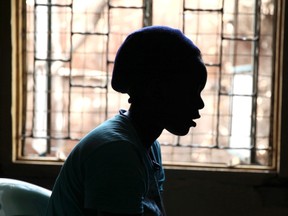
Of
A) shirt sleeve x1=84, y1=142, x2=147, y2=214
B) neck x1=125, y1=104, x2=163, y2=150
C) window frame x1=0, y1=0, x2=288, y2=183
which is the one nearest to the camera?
shirt sleeve x1=84, y1=142, x2=147, y2=214

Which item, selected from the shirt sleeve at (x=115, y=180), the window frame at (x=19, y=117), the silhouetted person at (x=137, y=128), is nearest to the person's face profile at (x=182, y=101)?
the silhouetted person at (x=137, y=128)

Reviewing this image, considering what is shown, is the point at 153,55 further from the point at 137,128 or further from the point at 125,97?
the point at 125,97

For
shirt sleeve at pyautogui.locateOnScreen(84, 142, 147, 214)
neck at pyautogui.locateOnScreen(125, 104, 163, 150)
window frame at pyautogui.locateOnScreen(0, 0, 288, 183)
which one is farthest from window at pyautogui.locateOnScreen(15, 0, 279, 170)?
shirt sleeve at pyautogui.locateOnScreen(84, 142, 147, 214)

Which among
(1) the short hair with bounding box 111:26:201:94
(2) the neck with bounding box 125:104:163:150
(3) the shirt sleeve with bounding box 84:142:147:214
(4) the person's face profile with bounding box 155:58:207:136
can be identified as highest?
(1) the short hair with bounding box 111:26:201:94

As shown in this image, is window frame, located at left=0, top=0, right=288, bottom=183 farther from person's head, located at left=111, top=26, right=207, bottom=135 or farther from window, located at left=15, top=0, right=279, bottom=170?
person's head, located at left=111, top=26, right=207, bottom=135

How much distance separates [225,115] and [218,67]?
20cm

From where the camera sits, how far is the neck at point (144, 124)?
949 millimetres

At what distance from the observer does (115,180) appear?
2.75ft

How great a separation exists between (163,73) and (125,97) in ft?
3.54

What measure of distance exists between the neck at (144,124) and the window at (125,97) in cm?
94

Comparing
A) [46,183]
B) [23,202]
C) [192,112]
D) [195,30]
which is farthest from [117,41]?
[192,112]

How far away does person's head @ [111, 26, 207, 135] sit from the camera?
89 cm

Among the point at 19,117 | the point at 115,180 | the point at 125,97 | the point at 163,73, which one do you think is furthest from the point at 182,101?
the point at 19,117

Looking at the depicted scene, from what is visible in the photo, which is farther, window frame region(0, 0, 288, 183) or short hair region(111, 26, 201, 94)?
window frame region(0, 0, 288, 183)
